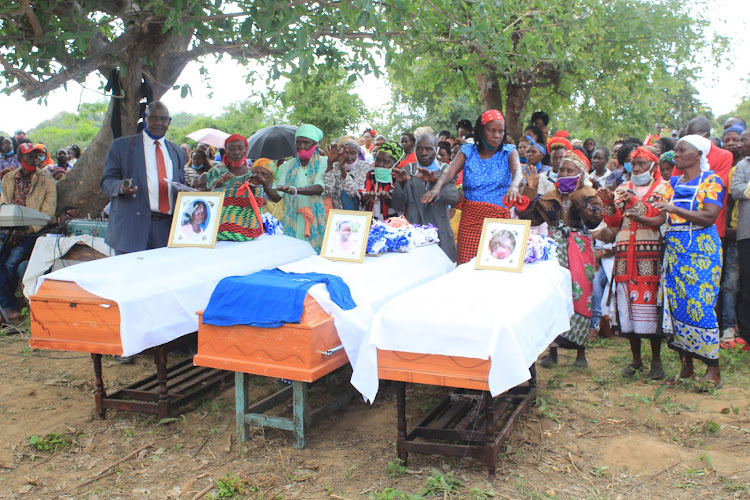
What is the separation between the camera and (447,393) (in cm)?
503

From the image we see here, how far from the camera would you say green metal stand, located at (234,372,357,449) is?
4.02 metres

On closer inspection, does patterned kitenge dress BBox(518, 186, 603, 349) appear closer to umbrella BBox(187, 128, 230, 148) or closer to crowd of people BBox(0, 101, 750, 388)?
crowd of people BBox(0, 101, 750, 388)

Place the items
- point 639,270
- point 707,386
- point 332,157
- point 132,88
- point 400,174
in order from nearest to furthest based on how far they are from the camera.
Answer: point 707,386 → point 639,270 → point 400,174 → point 332,157 → point 132,88

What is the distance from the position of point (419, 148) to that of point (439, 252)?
101 cm

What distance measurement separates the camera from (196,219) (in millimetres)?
5395

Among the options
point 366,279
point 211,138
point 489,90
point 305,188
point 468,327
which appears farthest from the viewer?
point 489,90

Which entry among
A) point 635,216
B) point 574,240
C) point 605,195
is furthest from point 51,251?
point 635,216

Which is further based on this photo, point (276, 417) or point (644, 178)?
point (644, 178)

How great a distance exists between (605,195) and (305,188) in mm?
2702

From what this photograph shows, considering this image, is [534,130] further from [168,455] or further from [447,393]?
[168,455]

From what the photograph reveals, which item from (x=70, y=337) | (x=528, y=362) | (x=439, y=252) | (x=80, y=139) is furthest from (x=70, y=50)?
(x=80, y=139)

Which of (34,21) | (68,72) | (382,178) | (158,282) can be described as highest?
(34,21)

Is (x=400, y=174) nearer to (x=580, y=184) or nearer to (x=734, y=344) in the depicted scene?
(x=580, y=184)

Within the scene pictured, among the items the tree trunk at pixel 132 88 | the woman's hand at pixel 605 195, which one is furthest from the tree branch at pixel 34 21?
the woman's hand at pixel 605 195
